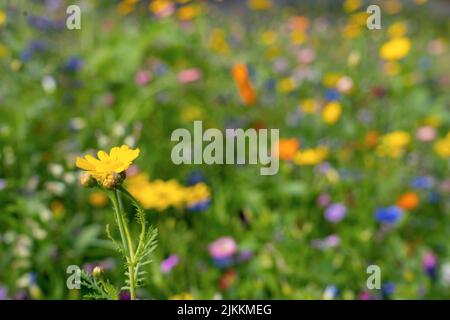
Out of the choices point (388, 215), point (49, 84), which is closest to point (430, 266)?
point (388, 215)

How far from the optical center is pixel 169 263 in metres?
1.43

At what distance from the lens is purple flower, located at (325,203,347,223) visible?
164cm

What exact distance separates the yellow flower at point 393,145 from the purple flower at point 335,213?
12.0 inches

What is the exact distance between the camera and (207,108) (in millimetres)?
2166

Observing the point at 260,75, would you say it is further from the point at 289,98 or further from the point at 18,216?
the point at 18,216

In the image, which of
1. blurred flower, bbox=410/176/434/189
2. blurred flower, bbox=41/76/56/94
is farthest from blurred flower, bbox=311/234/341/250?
blurred flower, bbox=41/76/56/94

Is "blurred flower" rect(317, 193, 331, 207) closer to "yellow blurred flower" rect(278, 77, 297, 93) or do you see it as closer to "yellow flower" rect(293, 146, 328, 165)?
"yellow flower" rect(293, 146, 328, 165)

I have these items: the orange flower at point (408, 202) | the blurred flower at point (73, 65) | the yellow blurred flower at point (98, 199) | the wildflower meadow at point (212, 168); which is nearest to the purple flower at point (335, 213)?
the wildflower meadow at point (212, 168)

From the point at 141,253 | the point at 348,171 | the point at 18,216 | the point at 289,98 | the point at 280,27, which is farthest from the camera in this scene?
the point at 280,27

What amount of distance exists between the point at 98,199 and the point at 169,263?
1.03 ft

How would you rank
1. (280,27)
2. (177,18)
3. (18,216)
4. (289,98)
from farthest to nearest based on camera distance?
(280,27) < (177,18) < (289,98) < (18,216)
